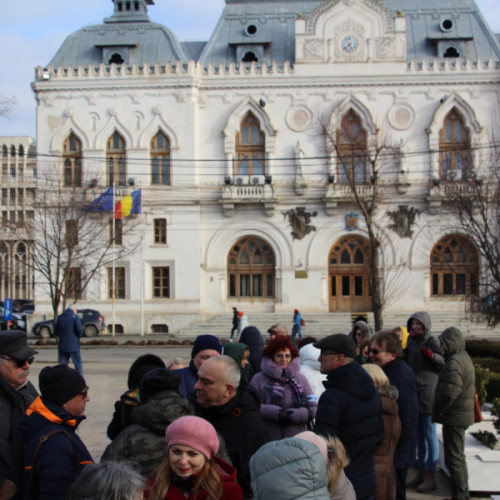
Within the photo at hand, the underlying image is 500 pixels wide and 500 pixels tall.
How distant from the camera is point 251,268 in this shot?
3891 cm

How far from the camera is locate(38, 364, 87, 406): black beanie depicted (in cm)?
515

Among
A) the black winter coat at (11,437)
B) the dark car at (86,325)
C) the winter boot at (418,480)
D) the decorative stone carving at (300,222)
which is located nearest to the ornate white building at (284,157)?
the decorative stone carving at (300,222)

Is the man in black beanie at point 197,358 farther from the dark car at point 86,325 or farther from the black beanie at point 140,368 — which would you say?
the dark car at point 86,325

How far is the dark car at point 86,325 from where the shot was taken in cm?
3678

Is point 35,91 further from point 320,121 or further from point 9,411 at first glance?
point 9,411

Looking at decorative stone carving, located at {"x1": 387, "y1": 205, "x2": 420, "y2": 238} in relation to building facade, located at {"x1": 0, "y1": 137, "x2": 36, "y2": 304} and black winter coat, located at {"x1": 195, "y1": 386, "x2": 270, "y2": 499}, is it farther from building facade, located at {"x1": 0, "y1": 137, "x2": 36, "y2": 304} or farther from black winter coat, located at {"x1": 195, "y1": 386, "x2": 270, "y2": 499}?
building facade, located at {"x1": 0, "y1": 137, "x2": 36, "y2": 304}

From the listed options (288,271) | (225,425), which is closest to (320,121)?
(288,271)

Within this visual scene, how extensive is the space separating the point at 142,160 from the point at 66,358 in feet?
68.7

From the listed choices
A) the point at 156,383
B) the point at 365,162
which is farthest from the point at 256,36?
the point at 156,383

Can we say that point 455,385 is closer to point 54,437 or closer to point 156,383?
point 156,383

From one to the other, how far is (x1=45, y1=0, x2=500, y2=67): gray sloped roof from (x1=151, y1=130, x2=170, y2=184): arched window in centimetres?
448

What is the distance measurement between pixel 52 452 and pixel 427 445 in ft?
20.6

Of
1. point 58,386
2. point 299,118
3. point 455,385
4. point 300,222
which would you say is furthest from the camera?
point 299,118

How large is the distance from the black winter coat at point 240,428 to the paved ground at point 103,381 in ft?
14.4
